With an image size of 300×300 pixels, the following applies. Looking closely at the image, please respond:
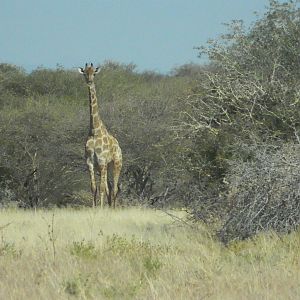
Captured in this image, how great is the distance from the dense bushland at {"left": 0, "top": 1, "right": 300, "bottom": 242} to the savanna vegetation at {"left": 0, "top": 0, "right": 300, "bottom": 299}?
0.09 ft

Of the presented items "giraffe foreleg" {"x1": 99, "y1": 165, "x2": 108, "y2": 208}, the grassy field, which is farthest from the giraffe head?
the grassy field

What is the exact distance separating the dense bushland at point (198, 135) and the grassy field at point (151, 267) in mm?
559

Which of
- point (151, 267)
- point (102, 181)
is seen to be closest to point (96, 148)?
point (102, 181)

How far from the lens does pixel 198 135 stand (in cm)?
1297

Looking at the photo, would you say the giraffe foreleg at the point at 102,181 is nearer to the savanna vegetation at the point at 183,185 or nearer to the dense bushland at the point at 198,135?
the savanna vegetation at the point at 183,185

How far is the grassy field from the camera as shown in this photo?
250 inches

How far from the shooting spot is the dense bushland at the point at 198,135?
29.1ft

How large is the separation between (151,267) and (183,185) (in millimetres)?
4140

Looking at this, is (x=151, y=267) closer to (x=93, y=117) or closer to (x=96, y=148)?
(x=96, y=148)

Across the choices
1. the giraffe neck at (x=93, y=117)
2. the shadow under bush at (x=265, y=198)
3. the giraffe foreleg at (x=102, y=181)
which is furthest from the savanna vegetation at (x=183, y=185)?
the giraffe neck at (x=93, y=117)

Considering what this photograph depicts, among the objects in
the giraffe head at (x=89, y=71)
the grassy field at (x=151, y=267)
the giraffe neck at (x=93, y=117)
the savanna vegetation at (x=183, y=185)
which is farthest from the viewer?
the giraffe neck at (x=93, y=117)

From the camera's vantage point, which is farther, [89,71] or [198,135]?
[89,71]

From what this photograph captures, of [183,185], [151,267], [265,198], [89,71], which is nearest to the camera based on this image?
[151,267]

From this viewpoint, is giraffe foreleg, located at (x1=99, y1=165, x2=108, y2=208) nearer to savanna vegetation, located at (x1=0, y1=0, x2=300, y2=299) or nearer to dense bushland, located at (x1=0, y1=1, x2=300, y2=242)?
savanna vegetation, located at (x1=0, y1=0, x2=300, y2=299)
